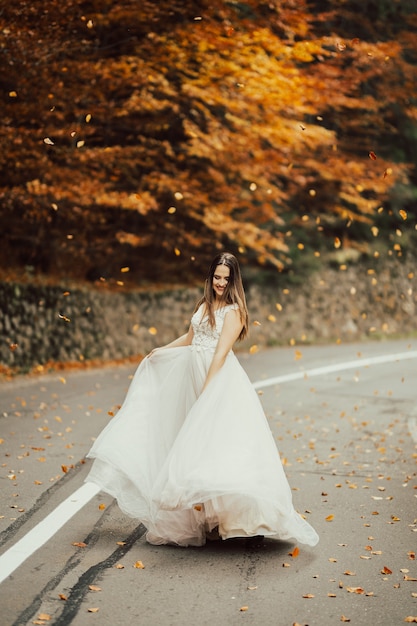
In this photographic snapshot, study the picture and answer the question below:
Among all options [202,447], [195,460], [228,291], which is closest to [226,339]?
[228,291]

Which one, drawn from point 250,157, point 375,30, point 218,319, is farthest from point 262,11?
point 218,319

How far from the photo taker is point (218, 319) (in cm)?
662

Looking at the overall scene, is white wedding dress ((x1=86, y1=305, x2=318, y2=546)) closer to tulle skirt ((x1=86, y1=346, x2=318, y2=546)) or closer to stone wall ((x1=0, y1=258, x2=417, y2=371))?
tulle skirt ((x1=86, y1=346, x2=318, y2=546))

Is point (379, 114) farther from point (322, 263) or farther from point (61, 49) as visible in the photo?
point (61, 49)

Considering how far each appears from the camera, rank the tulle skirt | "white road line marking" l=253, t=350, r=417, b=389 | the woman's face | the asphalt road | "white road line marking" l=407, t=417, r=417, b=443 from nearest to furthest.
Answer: the asphalt road
the tulle skirt
the woman's face
"white road line marking" l=407, t=417, r=417, b=443
"white road line marking" l=253, t=350, r=417, b=389

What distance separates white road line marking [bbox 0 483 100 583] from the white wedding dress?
59cm

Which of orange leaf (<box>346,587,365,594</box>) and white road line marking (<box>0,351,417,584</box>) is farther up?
orange leaf (<box>346,587,365,594</box>)

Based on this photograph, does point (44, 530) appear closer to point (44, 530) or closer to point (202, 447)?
point (44, 530)

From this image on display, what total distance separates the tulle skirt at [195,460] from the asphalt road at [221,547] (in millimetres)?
227

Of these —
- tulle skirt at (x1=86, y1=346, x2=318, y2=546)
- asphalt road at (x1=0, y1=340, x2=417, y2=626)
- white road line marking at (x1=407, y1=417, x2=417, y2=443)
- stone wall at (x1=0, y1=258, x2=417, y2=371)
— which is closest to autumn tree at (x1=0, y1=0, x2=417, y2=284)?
stone wall at (x1=0, y1=258, x2=417, y2=371)

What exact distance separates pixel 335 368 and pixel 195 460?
1226 centimetres

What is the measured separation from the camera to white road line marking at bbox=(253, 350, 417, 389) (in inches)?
628

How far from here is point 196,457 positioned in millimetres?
6145

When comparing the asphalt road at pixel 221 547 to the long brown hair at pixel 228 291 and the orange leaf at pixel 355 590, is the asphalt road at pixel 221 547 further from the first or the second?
the long brown hair at pixel 228 291
